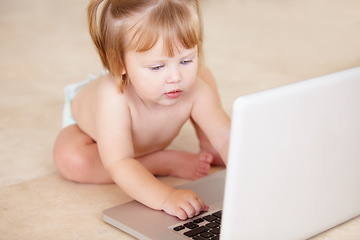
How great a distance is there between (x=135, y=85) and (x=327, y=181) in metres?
0.41

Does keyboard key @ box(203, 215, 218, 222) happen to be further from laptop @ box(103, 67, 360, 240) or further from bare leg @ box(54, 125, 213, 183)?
bare leg @ box(54, 125, 213, 183)

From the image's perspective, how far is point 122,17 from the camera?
3.63 feet

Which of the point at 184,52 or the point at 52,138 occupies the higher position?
the point at 184,52

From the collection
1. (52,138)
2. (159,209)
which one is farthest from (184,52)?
(52,138)

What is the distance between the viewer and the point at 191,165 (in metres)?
1.34

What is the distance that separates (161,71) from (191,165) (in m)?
0.32

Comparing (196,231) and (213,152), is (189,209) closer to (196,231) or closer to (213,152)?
(196,231)

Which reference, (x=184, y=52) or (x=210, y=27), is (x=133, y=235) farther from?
(x=210, y=27)

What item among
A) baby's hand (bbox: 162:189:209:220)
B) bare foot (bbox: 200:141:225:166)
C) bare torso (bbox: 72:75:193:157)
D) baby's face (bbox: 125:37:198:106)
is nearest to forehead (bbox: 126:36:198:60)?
baby's face (bbox: 125:37:198:106)

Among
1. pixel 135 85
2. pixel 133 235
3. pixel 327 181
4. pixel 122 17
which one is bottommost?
pixel 133 235

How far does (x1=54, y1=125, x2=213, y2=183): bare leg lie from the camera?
4.28 feet

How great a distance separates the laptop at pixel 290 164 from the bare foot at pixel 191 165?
29 centimetres

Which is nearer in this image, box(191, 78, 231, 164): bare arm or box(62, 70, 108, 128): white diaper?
box(191, 78, 231, 164): bare arm

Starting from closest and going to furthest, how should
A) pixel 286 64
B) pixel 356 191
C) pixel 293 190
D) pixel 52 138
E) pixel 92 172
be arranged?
pixel 293 190, pixel 356 191, pixel 92 172, pixel 52 138, pixel 286 64
